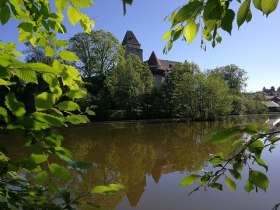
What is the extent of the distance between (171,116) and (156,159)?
32182 millimetres

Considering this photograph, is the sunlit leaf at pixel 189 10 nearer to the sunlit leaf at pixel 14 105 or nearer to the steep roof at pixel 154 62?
the sunlit leaf at pixel 14 105

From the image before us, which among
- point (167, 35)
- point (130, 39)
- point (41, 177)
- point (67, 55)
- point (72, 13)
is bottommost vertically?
point (41, 177)

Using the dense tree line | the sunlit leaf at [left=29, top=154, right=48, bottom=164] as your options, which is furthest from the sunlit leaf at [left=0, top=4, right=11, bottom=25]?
the dense tree line

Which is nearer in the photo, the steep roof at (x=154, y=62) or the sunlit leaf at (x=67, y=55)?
the sunlit leaf at (x=67, y=55)

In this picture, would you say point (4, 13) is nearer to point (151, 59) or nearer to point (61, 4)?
point (61, 4)

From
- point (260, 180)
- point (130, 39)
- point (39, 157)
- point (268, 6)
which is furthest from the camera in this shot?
point (130, 39)

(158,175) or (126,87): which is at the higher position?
(126,87)

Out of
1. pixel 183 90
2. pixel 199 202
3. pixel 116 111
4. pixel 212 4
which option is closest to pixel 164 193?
pixel 199 202

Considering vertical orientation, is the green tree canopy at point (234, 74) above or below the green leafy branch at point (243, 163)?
above

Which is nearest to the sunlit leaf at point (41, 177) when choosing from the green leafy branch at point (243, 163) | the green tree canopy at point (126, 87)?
the green leafy branch at point (243, 163)

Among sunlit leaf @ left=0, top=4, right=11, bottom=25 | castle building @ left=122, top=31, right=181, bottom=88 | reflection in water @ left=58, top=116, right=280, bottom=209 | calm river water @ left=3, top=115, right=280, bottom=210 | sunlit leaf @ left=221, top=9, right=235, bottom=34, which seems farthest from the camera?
castle building @ left=122, top=31, right=181, bottom=88

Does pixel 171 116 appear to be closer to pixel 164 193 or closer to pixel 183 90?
pixel 183 90

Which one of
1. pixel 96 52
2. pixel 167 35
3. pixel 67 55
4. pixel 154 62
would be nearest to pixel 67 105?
pixel 67 55

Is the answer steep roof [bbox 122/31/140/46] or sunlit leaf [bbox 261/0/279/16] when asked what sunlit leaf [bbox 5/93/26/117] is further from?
steep roof [bbox 122/31/140/46]
